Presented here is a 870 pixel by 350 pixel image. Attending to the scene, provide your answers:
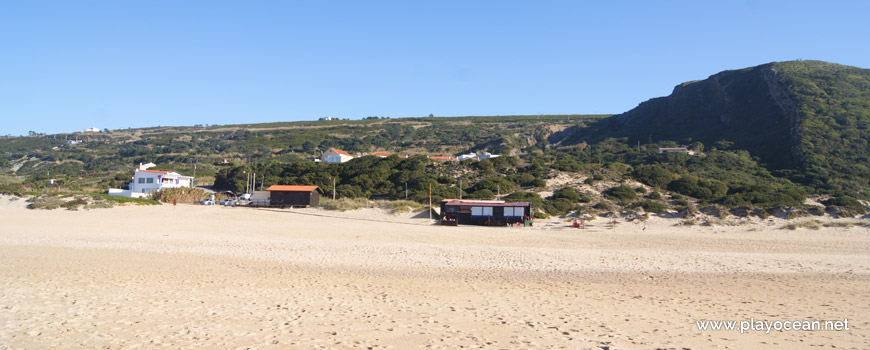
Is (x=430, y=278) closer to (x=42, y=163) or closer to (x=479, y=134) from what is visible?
(x=479, y=134)

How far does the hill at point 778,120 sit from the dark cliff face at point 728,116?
13cm

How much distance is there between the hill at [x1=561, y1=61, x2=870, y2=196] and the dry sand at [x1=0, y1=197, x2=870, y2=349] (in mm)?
25471

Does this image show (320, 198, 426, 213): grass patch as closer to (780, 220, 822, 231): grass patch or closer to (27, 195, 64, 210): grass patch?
(27, 195, 64, 210): grass patch

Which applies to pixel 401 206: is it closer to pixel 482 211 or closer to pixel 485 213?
pixel 482 211

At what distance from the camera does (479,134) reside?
9062cm

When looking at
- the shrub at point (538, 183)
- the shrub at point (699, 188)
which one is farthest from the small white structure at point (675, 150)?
the shrub at point (538, 183)

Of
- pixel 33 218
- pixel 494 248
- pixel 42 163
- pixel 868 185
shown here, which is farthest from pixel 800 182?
pixel 42 163

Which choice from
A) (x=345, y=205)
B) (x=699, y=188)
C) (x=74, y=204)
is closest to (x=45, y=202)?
(x=74, y=204)

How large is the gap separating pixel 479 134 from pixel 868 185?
61.0 metres

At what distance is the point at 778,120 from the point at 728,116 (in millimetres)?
9291

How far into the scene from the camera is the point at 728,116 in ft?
210

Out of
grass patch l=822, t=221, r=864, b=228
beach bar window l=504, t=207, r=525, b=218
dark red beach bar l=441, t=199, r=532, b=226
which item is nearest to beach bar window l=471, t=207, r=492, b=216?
dark red beach bar l=441, t=199, r=532, b=226

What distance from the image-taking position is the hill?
40.8m

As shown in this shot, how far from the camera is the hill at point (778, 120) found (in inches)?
1604
